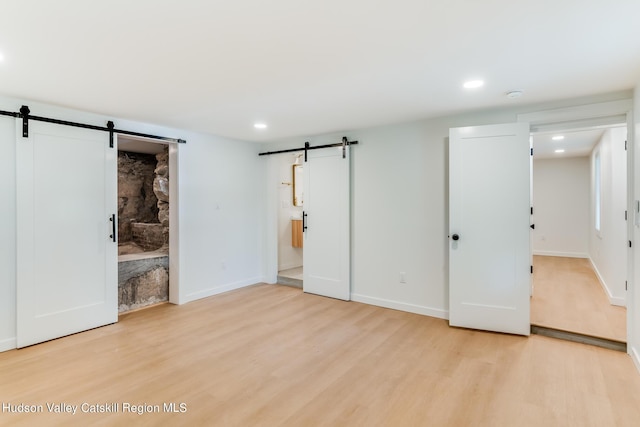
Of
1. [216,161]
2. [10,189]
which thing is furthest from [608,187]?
[10,189]

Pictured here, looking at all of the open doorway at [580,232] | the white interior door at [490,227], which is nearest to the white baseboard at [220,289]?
the white interior door at [490,227]

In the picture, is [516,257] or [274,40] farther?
[516,257]

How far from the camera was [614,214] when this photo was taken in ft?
14.3

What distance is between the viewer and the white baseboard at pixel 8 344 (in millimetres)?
3020

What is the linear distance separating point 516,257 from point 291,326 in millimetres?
2424

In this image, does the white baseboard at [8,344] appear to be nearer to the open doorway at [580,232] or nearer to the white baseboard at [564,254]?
the open doorway at [580,232]

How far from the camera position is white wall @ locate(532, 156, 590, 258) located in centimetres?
742

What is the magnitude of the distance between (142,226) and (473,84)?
5109 mm

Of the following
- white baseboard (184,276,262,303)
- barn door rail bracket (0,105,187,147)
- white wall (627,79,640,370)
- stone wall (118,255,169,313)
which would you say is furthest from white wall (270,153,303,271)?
white wall (627,79,640,370)

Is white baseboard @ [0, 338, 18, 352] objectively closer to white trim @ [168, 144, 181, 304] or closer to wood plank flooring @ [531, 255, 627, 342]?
white trim @ [168, 144, 181, 304]

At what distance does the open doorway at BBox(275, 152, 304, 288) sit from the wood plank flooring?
12.5ft

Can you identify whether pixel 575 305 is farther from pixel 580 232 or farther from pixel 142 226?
pixel 142 226

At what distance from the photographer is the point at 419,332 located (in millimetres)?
3416

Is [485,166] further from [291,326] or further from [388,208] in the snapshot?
[291,326]
